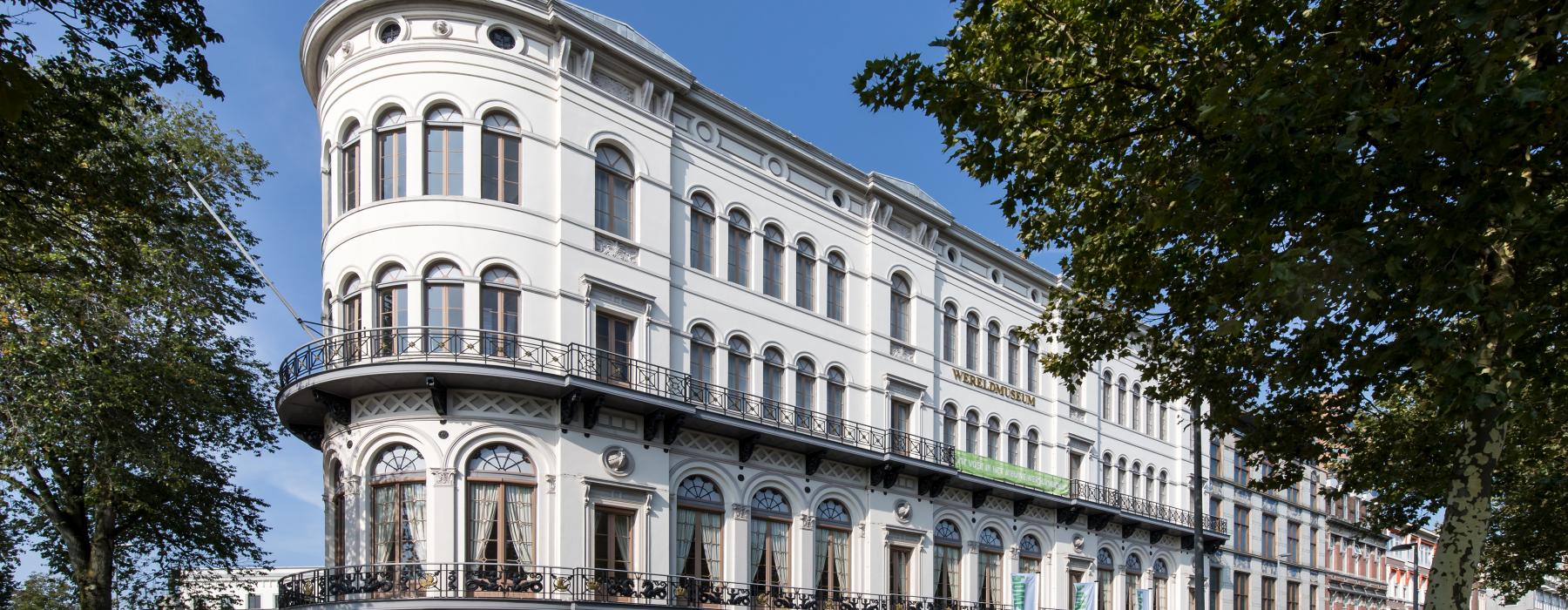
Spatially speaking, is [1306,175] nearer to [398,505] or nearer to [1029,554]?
[398,505]

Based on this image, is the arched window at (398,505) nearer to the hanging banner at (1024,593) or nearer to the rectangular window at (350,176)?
the rectangular window at (350,176)

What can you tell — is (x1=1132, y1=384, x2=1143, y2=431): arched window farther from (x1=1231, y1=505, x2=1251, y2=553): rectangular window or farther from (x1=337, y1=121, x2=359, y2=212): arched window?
(x1=337, y1=121, x2=359, y2=212): arched window

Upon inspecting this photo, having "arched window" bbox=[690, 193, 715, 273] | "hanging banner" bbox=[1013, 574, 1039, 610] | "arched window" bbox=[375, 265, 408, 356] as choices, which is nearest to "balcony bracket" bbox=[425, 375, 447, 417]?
"arched window" bbox=[375, 265, 408, 356]

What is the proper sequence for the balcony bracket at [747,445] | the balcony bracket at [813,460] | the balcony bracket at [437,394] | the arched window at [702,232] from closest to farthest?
the balcony bracket at [437,394], the balcony bracket at [747,445], the arched window at [702,232], the balcony bracket at [813,460]

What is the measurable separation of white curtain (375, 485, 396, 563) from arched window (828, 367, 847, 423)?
11.3 m

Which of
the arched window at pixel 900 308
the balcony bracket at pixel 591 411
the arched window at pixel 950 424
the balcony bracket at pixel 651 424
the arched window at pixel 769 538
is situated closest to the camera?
the balcony bracket at pixel 591 411

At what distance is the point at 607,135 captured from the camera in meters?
25.7

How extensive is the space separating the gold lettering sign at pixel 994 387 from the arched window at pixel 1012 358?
0.39 m

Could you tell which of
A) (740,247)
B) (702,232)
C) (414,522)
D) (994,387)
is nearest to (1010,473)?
(994,387)

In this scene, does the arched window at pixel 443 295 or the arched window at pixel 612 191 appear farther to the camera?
the arched window at pixel 612 191

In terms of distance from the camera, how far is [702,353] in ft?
89.7

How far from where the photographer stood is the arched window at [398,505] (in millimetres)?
22422

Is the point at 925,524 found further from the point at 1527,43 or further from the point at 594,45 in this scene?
the point at 1527,43

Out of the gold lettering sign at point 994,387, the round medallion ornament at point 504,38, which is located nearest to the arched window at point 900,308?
the gold lettering sign at point 994,387
